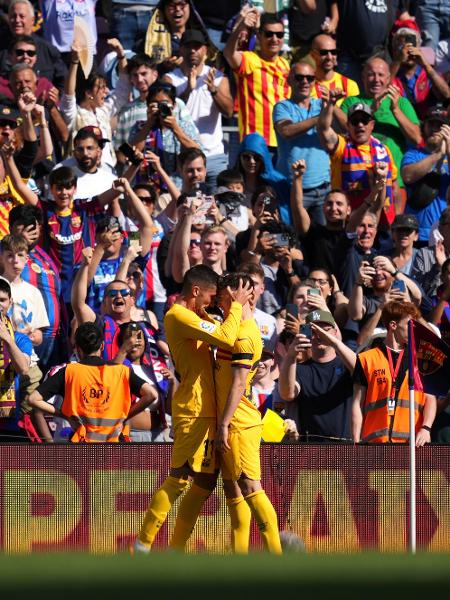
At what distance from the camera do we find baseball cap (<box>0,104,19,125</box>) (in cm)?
1311

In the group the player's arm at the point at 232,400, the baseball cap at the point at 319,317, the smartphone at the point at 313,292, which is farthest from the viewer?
the smartphone at the point at 313,292

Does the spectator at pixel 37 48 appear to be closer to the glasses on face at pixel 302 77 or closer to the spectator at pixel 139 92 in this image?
the spectator at pixel 139 92

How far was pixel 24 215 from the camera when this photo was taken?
1209 centimetres

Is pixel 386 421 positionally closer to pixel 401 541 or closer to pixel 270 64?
pixel 401 541

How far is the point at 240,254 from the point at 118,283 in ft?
5.47

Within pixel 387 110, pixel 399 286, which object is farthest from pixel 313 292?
pixel 387 110

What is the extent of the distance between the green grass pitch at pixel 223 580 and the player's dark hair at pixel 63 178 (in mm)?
9491

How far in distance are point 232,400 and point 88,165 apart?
5.30 m

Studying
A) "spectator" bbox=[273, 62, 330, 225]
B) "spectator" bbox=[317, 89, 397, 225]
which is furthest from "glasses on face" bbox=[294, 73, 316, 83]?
"spectator" bbox=[317, 89, 397, 225]

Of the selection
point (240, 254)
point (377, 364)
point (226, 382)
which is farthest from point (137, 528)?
point (240, 254)

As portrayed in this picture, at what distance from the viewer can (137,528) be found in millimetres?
9781

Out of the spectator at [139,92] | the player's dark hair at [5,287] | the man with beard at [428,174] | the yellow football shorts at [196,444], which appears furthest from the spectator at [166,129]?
the yellow football shorts at [196,444]

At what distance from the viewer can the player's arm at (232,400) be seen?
8602 millimetres

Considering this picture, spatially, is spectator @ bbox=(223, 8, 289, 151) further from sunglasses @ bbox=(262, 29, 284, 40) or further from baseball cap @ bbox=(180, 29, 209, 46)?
baseball cap @ bbox=(180, 29, 209, 46)
